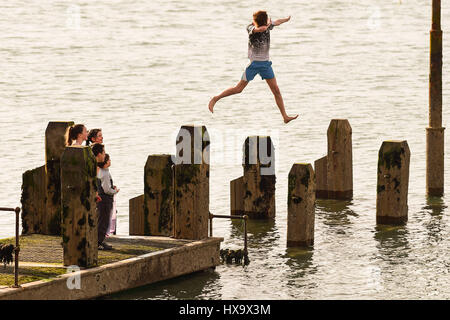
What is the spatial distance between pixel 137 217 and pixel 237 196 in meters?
4.00

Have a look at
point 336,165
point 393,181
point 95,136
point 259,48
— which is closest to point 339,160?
point 336,165

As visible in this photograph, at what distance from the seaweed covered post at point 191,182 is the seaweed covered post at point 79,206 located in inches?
70.7

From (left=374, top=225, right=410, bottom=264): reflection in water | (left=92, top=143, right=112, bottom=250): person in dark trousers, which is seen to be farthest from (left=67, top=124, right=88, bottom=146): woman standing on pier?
(left=374, top=225, right=410, bottom=264): reflection in water

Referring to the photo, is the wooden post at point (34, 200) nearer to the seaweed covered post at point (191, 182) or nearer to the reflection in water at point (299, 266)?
the seaweed covered post at point (191, 182)

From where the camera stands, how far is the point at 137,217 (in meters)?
19.4

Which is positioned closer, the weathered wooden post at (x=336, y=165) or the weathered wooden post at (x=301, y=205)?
the weathered wooden post at (x=301, y=205)

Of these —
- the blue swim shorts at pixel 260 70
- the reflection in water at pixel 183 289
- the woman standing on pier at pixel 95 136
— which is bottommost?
the reflection in water at pixel 183 289

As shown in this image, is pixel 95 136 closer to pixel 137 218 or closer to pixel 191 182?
pixel 191 182

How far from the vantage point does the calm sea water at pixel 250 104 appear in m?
19.4

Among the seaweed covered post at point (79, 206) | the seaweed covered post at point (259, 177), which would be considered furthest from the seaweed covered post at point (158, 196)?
the seaweed covered post at point (259, 177)

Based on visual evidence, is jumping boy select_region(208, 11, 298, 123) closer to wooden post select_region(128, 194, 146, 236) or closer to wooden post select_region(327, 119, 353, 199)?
wooden post select_region(128, 194, 146, 236)

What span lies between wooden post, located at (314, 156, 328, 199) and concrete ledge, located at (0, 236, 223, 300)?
20.8 feet

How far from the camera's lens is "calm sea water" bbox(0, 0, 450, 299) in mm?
19391
